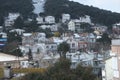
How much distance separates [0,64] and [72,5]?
279 ft

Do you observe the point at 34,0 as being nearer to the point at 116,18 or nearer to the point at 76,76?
the point at 116,18

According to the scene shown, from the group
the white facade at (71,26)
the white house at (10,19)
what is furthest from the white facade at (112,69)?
the white house at (10,19)

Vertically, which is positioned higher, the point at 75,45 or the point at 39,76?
the point at 39,76

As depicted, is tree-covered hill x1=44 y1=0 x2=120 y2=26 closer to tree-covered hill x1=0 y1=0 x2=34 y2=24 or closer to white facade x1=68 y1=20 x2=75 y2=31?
tree-covered hill x1=0 y1=0 x2=34 y2=24

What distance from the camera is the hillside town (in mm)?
26033

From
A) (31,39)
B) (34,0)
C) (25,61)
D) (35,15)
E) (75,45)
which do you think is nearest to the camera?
(25,61)

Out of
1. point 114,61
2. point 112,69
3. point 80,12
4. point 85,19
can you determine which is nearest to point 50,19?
point 85,19

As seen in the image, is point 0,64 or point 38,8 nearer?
point 0,64

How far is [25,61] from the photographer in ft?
137

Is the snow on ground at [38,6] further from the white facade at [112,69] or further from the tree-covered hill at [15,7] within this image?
the white facade at [112,69]

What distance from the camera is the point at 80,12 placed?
106 m

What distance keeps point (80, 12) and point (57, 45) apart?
44.9m

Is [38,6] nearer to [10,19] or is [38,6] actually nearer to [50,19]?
[50,19]

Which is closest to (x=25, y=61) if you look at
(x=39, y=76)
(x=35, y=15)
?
(x=39, y=76)
